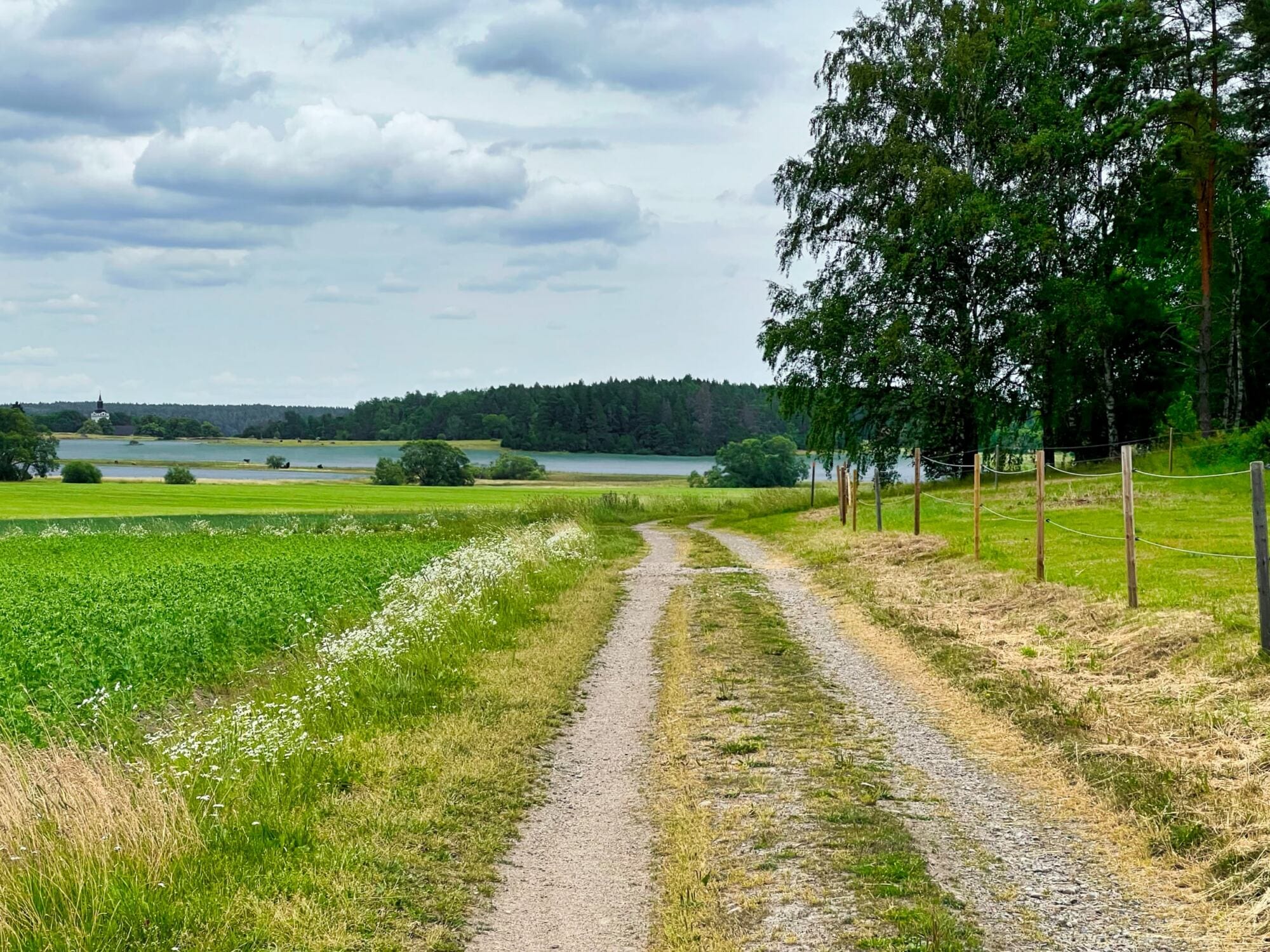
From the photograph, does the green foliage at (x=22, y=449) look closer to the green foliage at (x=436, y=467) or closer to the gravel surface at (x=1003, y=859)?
the green foliage at (x=436, y=467)

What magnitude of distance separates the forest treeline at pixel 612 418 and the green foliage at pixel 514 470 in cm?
3777

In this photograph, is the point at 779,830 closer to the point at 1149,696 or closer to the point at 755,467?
the point at 1149,696

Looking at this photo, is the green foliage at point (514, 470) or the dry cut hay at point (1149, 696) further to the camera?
the green foliage at point (514, 470)

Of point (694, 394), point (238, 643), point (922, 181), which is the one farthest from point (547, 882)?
point (694, 394)

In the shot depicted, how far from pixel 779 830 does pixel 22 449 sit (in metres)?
94.2

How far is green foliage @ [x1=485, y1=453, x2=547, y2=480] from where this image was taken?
115625mm

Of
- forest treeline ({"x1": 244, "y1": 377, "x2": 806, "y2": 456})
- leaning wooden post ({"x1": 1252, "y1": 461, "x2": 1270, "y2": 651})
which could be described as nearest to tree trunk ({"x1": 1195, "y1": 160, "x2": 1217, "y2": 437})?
leaning wooden post ({"x1": 1252, "y1": 461, "x2": 1270, "y2": 651})

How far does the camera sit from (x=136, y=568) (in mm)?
24812

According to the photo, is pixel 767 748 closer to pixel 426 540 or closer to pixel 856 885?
pixel 856 885

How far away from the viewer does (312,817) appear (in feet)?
23.8

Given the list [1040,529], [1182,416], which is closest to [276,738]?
[1040,529]

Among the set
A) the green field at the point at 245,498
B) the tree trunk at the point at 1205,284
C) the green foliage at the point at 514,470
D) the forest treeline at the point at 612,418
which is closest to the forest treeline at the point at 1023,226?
the tree trunk at the point at 1205,284

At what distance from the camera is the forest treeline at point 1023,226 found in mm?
38562

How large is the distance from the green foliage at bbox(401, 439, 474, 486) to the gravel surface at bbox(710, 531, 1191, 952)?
90846mm
